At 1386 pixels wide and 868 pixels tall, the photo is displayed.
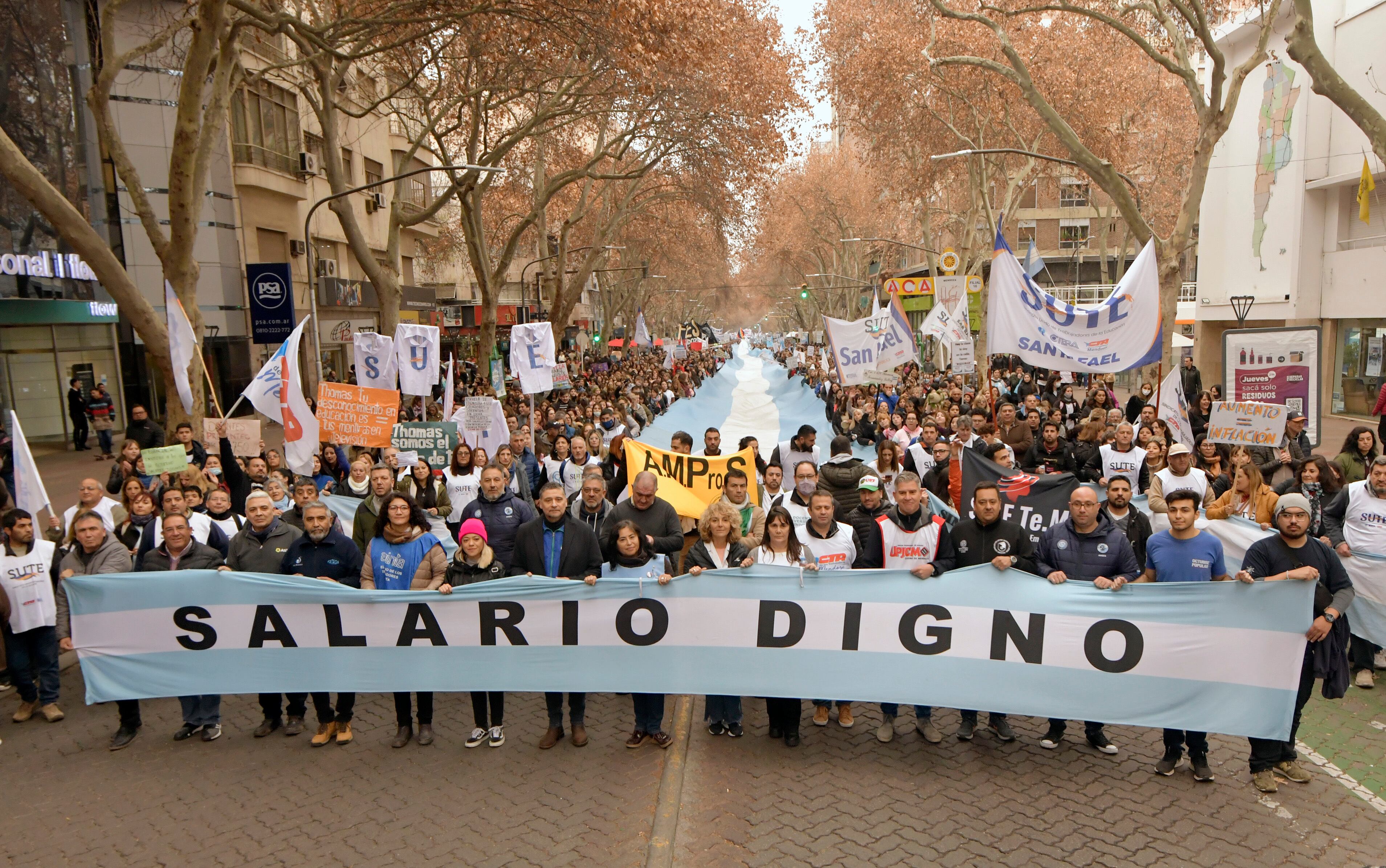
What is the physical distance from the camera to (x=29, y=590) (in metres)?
6.52

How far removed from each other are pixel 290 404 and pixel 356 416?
2.23 ft

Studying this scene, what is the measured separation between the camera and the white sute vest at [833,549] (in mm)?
6258

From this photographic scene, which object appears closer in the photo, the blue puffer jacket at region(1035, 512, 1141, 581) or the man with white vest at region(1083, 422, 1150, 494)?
the blue puffer jacket at region(1035, 512, 1141, 581)

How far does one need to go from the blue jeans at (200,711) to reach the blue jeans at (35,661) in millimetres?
1089

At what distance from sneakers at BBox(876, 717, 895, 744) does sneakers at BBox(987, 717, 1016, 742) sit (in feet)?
2.07

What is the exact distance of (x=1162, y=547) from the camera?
19.1 ft

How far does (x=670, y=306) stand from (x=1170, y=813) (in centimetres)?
8792

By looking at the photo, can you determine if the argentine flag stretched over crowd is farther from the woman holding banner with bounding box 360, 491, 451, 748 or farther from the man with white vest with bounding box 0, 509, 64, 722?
the woman holding banner with bounding box 360, 491, 451, 748

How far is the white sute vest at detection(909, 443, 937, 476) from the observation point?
10562 millimetres

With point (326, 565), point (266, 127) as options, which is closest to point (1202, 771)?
point (326, 565)

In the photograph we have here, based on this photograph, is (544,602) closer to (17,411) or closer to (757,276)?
(17,411)

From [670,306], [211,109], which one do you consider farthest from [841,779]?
[670,306]

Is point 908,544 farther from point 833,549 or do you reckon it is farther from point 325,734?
point 325,734

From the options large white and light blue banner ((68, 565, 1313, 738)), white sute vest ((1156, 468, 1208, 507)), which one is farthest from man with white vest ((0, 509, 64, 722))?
white sute vest ((1156, 468, 1208, 507))
